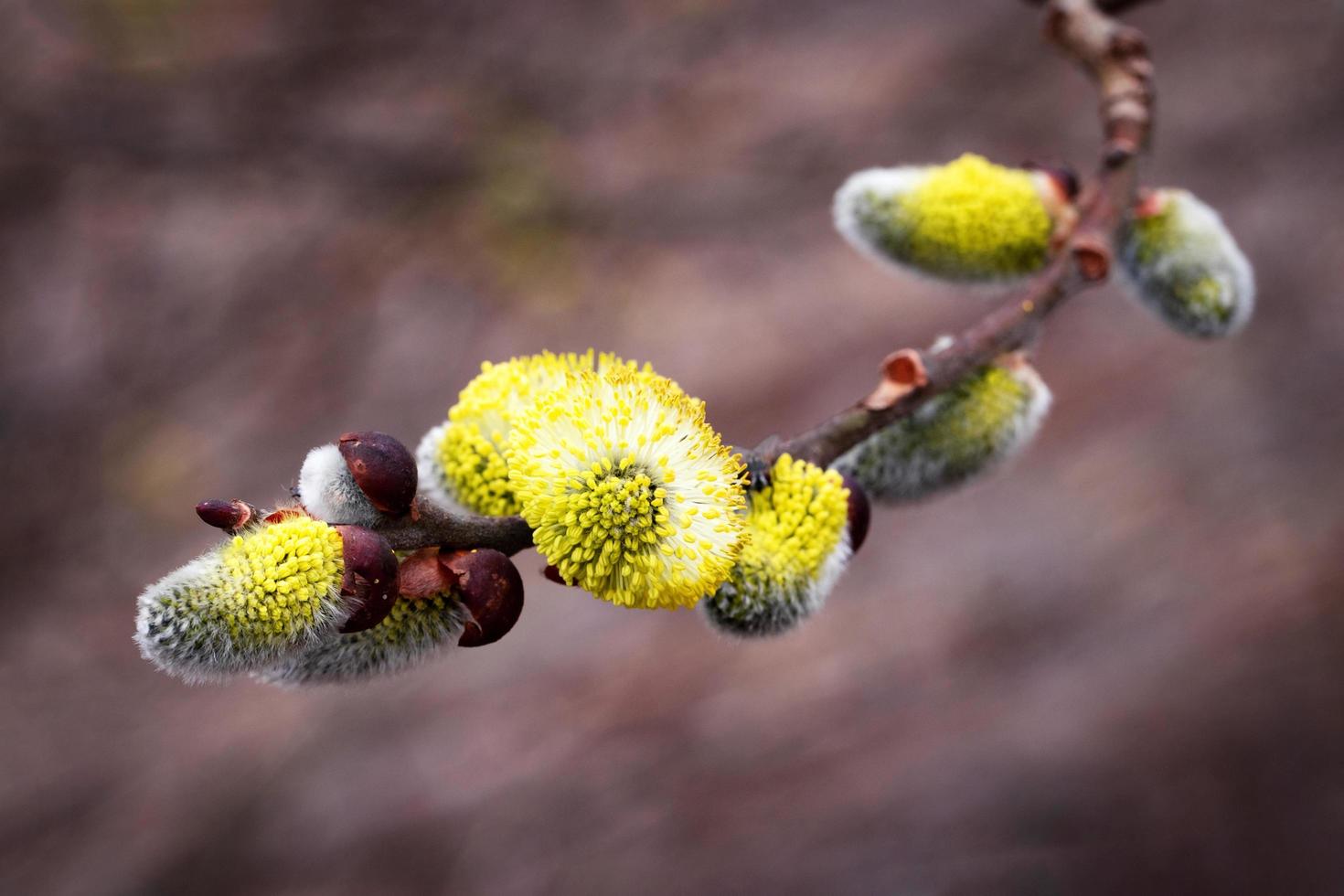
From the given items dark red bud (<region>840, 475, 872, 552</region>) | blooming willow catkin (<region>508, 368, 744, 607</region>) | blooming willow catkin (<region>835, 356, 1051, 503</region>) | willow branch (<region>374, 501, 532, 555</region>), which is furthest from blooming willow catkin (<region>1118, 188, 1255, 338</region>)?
willow branch (<region>374, 501, 532, 555</region>)

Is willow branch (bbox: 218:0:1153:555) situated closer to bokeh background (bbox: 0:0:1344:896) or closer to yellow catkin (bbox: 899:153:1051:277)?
yellow catkin (bbox: 899:153:1051:277)

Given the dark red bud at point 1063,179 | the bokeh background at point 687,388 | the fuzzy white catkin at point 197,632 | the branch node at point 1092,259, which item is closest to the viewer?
the fuzzy white catkin at point 197,632

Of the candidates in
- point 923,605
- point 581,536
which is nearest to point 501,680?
point 923,605

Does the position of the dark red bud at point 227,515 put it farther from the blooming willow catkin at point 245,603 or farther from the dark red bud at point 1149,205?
the dark red bud at point 1149,205

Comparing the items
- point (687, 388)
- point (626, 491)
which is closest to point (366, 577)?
point (626, 491)

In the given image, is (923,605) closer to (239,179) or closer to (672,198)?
(672,198)

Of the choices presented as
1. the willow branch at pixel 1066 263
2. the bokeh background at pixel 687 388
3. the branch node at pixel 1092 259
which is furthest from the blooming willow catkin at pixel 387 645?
the bokeh background at pixel 687 388
